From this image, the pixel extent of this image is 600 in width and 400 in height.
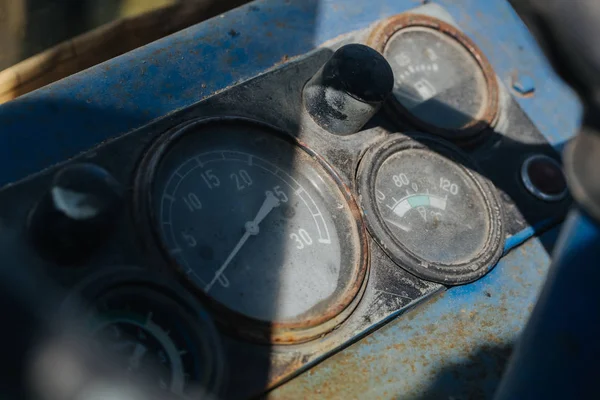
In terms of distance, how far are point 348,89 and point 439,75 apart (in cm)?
44

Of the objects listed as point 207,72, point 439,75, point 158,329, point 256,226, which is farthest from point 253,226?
point 439,75

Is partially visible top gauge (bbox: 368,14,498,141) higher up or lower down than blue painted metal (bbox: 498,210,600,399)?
higher up

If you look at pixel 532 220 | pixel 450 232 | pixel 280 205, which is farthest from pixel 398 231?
pixel 532 220

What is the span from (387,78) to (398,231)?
33cm

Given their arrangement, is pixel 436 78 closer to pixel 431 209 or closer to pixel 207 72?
pixel 431 209

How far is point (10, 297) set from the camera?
1.15m

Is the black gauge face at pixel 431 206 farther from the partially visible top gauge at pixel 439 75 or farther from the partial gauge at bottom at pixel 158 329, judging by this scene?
the partial gauge at bottom at pixel 158 329

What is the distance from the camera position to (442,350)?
1.55 metres

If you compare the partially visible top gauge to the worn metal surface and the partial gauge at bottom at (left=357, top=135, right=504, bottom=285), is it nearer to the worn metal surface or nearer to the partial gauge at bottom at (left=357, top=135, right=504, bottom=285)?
the partial gauge at bottom at (left=357, top=135, right=504, bottom=285)

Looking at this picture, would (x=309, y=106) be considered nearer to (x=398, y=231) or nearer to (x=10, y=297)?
(x=398, y=231)

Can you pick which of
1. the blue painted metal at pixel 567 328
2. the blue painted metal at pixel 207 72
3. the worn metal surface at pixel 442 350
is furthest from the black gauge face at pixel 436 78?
the blue painted metal at pixel 567 328

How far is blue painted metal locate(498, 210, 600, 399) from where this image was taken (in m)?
1.05

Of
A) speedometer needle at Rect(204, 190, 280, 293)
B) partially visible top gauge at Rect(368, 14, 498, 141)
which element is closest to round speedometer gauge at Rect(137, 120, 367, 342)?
speedometer needle at Rect(204, 190, 280, 293)

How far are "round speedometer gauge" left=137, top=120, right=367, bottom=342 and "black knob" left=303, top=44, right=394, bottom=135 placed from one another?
10 cm
